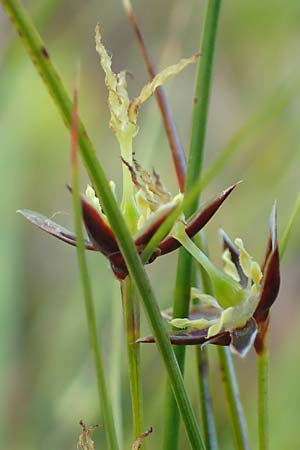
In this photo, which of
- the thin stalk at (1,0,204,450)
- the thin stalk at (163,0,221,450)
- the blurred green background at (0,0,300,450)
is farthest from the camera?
the blurred green background at (0,0,300,450)

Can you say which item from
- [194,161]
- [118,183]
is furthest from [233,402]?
[118,183]

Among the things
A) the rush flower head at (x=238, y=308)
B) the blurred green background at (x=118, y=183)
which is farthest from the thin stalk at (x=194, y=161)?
the blurred green background at (x=118, y=183)

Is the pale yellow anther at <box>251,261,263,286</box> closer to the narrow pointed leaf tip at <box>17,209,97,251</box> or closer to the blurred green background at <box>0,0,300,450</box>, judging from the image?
the narrow pointed leaf tip at <box>17,209,97,251</box>

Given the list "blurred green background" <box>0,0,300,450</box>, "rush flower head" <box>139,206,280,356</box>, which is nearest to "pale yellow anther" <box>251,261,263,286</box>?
"rush flower head" <box>139,206,280,356</box>

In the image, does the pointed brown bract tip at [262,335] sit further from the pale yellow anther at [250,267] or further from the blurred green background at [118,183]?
the blurred green background at [118,183]

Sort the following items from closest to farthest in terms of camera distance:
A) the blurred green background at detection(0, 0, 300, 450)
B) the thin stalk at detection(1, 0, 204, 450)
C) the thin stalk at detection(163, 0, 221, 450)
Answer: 1. the thin stalk at detection(1, 0, 204, 450)
2. the thin stalk at detection(163, 0, 221, 450)
3. the blurred green background at detection(0, 0, 300, 450)

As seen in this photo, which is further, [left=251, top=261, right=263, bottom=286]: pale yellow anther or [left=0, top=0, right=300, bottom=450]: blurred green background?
[left=0, top=0, right=300, bottom=450]: blurred green background
